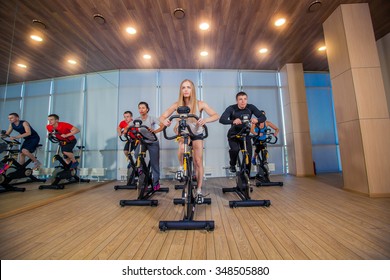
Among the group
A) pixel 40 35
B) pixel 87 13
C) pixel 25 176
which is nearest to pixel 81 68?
pixel 40 35

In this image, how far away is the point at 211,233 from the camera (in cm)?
158

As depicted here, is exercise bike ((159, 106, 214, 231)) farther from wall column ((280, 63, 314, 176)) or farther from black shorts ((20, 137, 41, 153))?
wall column ((280, 63, 314, 176))

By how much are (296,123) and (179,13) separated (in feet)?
14.4

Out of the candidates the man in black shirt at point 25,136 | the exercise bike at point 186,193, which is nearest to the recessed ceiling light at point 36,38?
the man in black shirt at point 25,136

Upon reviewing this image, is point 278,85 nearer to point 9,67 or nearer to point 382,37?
point 382,37

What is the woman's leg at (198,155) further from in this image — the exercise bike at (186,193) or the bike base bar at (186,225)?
the bike base bar at (186,225)

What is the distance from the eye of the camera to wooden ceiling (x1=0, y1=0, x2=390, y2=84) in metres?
3.03

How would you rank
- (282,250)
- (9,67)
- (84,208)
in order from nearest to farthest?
(282,250) < (84,208) < (9,67)

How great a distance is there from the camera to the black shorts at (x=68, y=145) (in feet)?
13.5

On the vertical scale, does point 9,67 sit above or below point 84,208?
above

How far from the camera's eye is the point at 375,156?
2.80 meters

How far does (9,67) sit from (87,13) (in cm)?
165

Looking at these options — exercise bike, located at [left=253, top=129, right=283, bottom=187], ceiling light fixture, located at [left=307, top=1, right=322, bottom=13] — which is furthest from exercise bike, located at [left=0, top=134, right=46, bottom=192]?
ceiling light fixture, located at [left=307, top=1, right=322, bottom=13]

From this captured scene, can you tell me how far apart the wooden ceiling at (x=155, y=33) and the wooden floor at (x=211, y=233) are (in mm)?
2534
